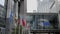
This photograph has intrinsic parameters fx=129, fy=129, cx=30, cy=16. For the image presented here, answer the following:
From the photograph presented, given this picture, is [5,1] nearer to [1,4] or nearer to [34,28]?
[1,4]

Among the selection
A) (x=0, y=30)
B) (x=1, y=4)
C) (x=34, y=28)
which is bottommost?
(x=34, y=28)

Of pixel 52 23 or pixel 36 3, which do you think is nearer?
pixel 52 23

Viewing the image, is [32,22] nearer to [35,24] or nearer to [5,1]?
[35,24]

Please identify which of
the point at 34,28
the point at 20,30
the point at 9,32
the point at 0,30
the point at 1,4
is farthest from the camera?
the point at 34,28

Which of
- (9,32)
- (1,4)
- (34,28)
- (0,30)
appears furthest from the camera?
(34,28)

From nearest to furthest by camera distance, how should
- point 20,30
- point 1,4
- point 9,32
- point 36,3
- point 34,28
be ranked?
1. point 1,4
2. point 9,32
3. point 20,30
4. point 34,28
5. point 36,3

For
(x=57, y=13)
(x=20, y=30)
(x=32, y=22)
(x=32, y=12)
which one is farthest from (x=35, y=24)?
(x=20, y=30)

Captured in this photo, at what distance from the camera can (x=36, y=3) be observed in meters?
11.5

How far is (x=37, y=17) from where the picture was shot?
1059 cm

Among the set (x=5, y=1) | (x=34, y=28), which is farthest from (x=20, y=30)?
(x=34, y=28)

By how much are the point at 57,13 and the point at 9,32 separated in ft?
25.7

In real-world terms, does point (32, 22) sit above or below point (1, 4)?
below

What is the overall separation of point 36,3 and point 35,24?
2093mm

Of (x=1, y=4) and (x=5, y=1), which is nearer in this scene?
(x=1, y=4)
